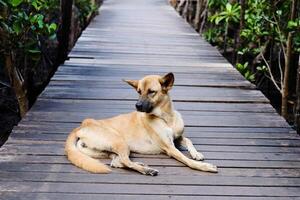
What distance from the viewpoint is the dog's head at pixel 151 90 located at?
147 inches

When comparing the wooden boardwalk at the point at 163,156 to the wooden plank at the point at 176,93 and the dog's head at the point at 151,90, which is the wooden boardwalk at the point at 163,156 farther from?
the dog's head at the point at 151,90

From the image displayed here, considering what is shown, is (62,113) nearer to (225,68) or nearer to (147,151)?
(147,151)

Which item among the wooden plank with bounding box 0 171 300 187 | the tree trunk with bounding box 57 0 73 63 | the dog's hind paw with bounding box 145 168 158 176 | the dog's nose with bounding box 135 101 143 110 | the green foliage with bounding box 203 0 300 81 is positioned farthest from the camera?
the tree trunk with bounding box 57 0 73 63

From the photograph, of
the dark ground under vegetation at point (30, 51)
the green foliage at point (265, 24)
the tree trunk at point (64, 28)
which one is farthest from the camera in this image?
the tree trunk at point (64, 28)

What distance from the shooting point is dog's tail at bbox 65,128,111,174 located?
3434 millimetres

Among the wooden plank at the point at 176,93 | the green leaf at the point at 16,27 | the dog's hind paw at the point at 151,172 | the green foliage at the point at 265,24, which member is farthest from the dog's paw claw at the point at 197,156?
the green foliage at the point at 265,24

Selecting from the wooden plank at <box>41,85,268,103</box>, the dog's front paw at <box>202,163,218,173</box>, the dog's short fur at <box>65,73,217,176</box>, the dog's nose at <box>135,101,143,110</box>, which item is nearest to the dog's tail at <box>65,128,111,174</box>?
the dog's short fur at <box>65,73,217,176</box>

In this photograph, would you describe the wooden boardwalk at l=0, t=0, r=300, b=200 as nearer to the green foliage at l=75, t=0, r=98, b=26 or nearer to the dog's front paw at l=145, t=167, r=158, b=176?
the dog's front paw at l=145, t=167, r=158, b=176

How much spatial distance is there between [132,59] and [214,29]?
11.9 feet

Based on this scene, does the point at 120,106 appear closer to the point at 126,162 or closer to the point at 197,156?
the point at 197,156

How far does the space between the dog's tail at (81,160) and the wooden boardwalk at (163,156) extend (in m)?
0.05

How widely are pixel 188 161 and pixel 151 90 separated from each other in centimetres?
60

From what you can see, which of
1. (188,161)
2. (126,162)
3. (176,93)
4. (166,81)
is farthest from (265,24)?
(126,162)

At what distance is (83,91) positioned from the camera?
19.0ft
